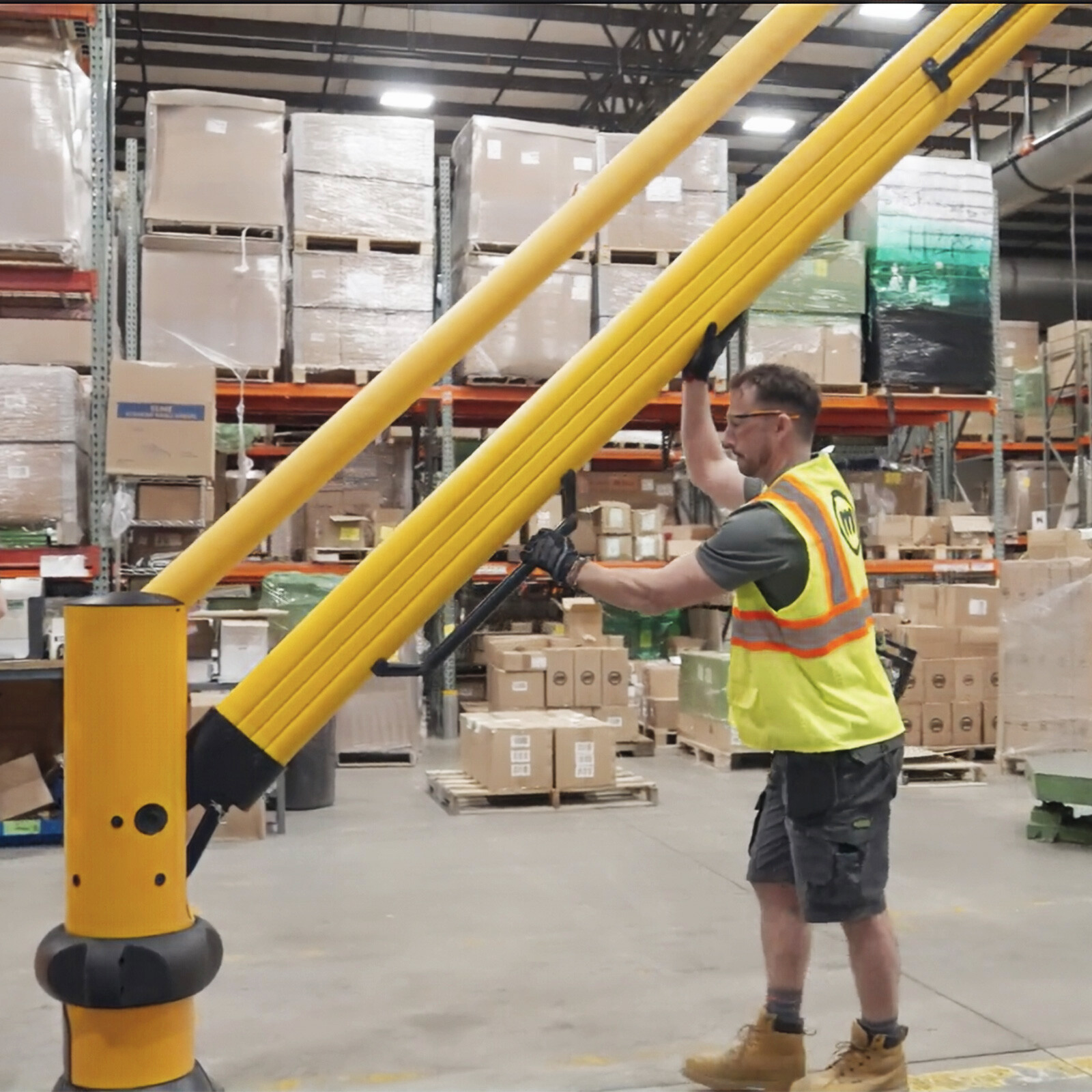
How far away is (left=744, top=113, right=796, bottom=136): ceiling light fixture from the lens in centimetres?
1284

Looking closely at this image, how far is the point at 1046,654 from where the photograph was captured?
7.12 metres

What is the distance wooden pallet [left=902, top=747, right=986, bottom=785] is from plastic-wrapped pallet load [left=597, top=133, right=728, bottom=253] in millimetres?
4246

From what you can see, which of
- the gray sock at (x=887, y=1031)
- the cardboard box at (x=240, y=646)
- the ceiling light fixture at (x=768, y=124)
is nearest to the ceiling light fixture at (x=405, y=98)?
the ceiling light fixture at (x=768, y=124)

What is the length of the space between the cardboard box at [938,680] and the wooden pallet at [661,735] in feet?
6.14

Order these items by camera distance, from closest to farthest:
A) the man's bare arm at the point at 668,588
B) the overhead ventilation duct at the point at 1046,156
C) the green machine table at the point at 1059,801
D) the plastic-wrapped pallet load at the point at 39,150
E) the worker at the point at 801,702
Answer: the man's bare arm at the point at 668,588 → the worker at the point at 801,702 → the green machine table at the point at 1059,801 → the plastic-wrapped pallet load at the point at 39,150 → the overhead ventilation duct at the point at 1046,156

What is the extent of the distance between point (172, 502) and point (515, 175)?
3532mm

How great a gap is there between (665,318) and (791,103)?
39.4 feet

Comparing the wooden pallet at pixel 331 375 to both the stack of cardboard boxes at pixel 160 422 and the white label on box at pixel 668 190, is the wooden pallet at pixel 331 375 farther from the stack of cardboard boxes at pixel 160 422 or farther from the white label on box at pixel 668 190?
the white label on box at pixel 668 190

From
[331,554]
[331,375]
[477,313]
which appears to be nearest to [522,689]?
[331,554]

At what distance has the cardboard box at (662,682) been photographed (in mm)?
8852

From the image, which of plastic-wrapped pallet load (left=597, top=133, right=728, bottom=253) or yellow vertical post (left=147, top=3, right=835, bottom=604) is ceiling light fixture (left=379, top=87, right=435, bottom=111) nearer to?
plastic-wrapped pallet load (left=597, top=133, right=728, bottom=253)

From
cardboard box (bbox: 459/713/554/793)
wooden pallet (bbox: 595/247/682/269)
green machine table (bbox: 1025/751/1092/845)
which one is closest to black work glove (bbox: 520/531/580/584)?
green machine table (bbox: 1025/751/1092/845)

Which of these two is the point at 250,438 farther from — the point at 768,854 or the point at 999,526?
the point at 768,854

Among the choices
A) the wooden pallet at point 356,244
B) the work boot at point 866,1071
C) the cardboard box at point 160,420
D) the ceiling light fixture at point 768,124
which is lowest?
the work boot at point 866,1071
